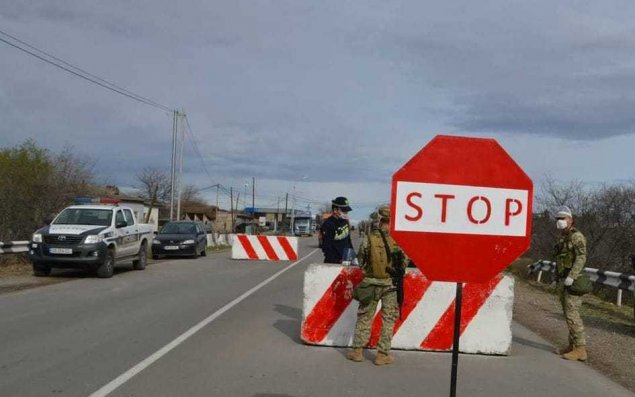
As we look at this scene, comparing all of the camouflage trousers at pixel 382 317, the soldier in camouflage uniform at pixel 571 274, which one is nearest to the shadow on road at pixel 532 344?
the soldier in camouflage uniform at pixel 571 274

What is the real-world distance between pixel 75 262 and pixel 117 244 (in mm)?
1578

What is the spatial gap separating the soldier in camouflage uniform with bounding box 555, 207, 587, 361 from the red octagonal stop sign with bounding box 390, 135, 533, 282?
4.83 metres

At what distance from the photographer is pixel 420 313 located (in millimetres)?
8289

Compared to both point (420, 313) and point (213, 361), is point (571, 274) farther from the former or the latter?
point (213, 361)

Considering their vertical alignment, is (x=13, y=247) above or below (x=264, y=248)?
above

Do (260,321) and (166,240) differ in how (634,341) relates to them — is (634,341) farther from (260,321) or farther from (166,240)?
(166,240)

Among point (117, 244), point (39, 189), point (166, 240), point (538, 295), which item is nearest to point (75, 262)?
point (117, 244)

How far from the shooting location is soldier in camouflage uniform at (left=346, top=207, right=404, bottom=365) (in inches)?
293

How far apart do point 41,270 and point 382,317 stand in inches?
485

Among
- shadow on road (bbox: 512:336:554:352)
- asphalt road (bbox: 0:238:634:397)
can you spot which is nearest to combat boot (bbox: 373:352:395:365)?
asphalt road (bbox: 0:238:634:397)

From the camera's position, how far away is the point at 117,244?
696 inches

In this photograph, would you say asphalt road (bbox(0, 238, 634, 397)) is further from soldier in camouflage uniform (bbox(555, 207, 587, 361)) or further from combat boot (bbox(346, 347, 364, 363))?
soldier in camouflage uniform (bbox(555, 207, 587, 361))

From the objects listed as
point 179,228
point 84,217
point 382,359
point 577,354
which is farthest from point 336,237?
point 179,228

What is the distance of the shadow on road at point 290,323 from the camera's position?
358 inches
